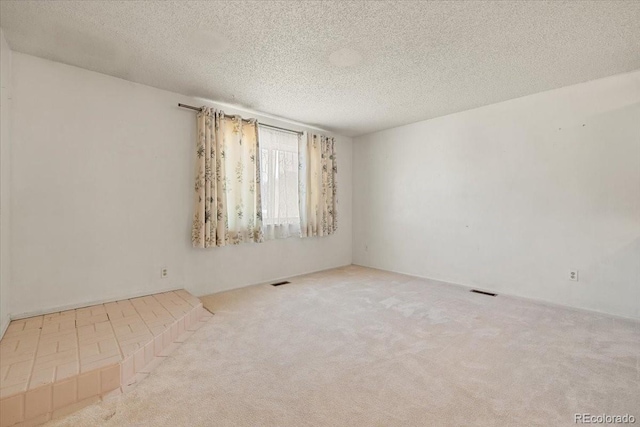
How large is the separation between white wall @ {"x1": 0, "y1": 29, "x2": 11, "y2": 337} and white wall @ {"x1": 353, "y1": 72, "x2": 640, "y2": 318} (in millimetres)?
4517

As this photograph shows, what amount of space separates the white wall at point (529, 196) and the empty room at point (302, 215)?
0.08 ft

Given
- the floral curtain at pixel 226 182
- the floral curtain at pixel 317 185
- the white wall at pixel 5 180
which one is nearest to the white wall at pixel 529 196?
the floral curtain at pixel 317 185

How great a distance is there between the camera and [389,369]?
1.91 meters

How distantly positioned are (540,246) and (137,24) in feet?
14.7

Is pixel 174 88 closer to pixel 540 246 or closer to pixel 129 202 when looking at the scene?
pixel 129 202

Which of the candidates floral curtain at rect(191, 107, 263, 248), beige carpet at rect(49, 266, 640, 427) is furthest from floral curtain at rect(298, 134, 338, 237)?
beige carpet at rect(49, 266, 640, 427)

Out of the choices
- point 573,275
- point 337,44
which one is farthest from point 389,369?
point 573,275

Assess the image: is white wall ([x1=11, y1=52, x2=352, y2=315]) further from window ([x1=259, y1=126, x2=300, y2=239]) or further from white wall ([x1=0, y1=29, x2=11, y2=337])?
window ([x1=259, y1=126, x2=300, y2=239])

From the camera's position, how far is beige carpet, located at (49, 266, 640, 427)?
150 cm

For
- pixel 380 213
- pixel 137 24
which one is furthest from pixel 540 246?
pixel 137 24

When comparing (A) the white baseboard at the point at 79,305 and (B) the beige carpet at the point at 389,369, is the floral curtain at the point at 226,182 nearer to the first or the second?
(A) the white baseboard at the point at 79,305

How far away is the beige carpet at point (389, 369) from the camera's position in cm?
150

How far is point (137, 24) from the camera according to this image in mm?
2041

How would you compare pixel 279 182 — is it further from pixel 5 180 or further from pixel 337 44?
pixel 5 180
